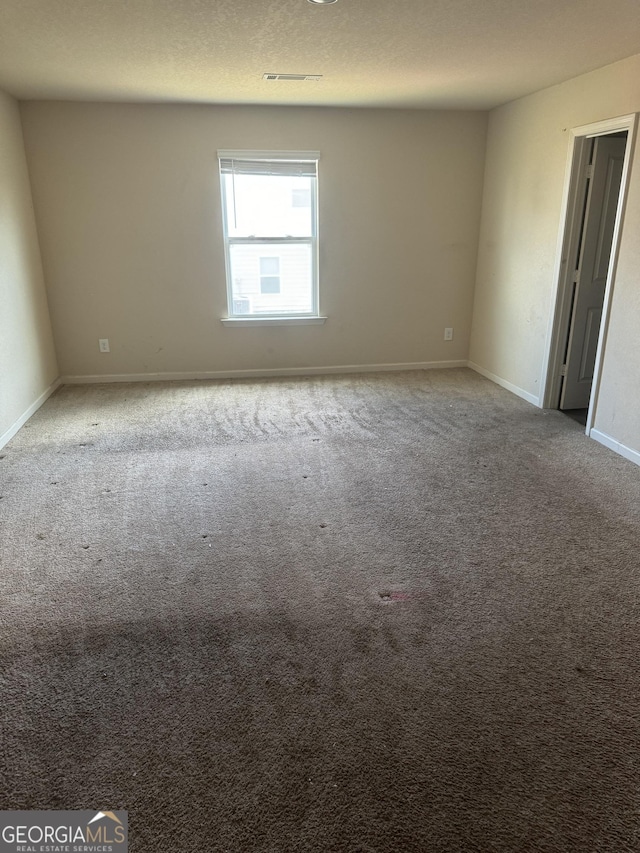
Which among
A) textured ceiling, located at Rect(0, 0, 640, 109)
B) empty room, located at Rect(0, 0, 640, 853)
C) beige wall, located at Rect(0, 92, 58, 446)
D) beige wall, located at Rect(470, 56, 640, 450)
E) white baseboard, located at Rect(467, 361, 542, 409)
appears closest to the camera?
empty room, located at Rect(0, 0, 640, 853)

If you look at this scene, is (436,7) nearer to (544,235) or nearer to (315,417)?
(544,235)

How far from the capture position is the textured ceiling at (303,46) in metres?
Result: 2.68

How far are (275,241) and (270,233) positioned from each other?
9cm

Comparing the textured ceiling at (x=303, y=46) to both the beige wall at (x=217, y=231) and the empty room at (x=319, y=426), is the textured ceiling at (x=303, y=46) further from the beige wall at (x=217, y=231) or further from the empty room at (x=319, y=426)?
the beige wall at (x=217, y=231)

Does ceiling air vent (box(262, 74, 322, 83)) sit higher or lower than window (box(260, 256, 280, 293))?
higher

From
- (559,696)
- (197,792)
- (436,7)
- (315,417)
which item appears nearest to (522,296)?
(315,417)

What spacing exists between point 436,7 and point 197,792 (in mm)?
3274

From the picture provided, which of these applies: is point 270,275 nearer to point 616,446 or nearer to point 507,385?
point 507,385

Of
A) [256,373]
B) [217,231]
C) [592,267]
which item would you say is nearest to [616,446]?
[592,267]

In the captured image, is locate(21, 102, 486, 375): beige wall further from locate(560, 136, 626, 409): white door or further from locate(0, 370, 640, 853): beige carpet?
locate(0, 370, 640, 853): beige carpet

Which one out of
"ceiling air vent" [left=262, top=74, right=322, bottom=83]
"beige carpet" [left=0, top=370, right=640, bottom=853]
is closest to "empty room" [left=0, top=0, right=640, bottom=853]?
"beige carpet" [left=0, top=370, right=640, bottom=853]

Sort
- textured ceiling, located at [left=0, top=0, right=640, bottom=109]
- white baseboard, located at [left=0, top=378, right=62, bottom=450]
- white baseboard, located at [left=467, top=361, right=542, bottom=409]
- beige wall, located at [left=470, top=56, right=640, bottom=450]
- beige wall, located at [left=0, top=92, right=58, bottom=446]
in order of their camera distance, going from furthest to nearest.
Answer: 1. white baseboard, located at [left=467, top=361, right=542, bottom=409]
2. beige wall, located at [left=0, top=92, right=58, bottom=446]
3. white baseboard, located at [left=0, top=378, right=62, bottom=450]
4. beige wall, located at [left=470, top=56, right=640, bottom=450]
5. textured ceiling, located at [left=0, top=0, right=640, bottom=109]

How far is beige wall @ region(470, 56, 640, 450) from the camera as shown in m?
3.64

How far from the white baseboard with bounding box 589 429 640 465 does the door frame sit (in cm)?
8
